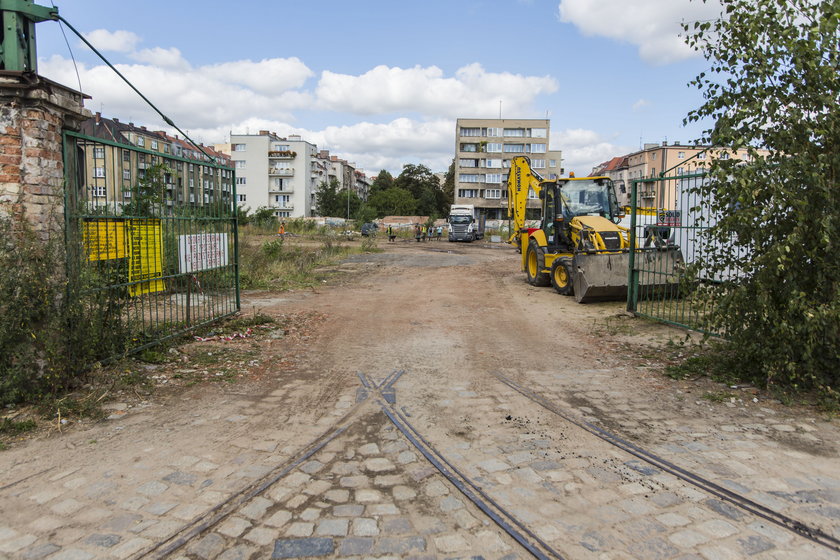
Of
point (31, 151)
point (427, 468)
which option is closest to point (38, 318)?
point (31, 151)

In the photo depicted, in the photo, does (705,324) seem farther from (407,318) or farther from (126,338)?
(126,338)

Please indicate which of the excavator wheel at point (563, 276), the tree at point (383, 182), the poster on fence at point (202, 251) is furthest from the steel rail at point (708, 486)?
the tree at point (383, 182)

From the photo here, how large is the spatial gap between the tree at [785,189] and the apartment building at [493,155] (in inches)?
3365

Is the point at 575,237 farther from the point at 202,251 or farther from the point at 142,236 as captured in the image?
the point at 142,236

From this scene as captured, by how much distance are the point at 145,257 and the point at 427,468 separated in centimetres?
491

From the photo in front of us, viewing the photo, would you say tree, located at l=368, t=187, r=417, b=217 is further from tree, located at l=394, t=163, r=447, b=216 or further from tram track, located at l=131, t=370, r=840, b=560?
tram track, located at l=131, t=370, r=840, b=560

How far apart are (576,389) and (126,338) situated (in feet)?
17.4

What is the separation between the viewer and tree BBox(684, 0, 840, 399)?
556 cm

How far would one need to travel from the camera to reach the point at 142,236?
7133mm

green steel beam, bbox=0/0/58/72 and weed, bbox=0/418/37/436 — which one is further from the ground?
green steel beam, bbox=0/0/58/72

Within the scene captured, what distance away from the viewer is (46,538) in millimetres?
3271

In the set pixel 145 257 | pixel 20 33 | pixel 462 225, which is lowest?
pixel 145 257

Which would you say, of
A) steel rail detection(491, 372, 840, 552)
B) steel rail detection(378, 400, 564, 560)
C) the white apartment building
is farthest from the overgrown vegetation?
the white apartment building

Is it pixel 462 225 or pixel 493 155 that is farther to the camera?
pixel 493 155
